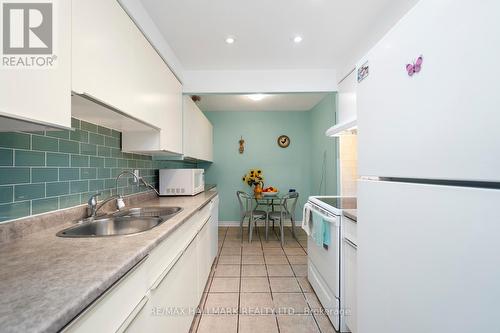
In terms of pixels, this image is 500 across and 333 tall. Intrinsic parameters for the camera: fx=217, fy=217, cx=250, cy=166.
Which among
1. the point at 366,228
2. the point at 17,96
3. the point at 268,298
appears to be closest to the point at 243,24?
the point at 17,96

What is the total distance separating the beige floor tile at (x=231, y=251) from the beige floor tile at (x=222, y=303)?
3.20 ft

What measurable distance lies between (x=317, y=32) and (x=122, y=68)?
1.65 meters

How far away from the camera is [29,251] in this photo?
31.2 inches

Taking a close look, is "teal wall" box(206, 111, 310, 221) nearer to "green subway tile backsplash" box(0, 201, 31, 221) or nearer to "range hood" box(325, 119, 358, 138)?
"range hood" box(325, 119, 358, 138)

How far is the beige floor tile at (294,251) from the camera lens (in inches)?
119

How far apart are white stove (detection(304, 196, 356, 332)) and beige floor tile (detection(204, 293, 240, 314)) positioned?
75cm

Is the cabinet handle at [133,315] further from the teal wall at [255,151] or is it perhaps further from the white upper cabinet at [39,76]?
the teal wall at [255,151]

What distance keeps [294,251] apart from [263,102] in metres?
2.62

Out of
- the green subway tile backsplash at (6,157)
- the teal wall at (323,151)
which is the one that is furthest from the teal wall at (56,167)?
the teal wall at (323,151)

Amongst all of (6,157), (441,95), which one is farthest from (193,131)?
(441,95)

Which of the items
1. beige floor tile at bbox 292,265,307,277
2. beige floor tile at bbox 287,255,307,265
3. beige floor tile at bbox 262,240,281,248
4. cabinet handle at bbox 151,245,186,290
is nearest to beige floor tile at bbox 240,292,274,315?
beige floor tile at bbox 292,265,307,277

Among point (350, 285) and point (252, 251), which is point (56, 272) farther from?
point (252, 251)

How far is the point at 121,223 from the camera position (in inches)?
56.2

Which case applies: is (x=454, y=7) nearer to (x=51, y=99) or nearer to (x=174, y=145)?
(x=51, y=99)
